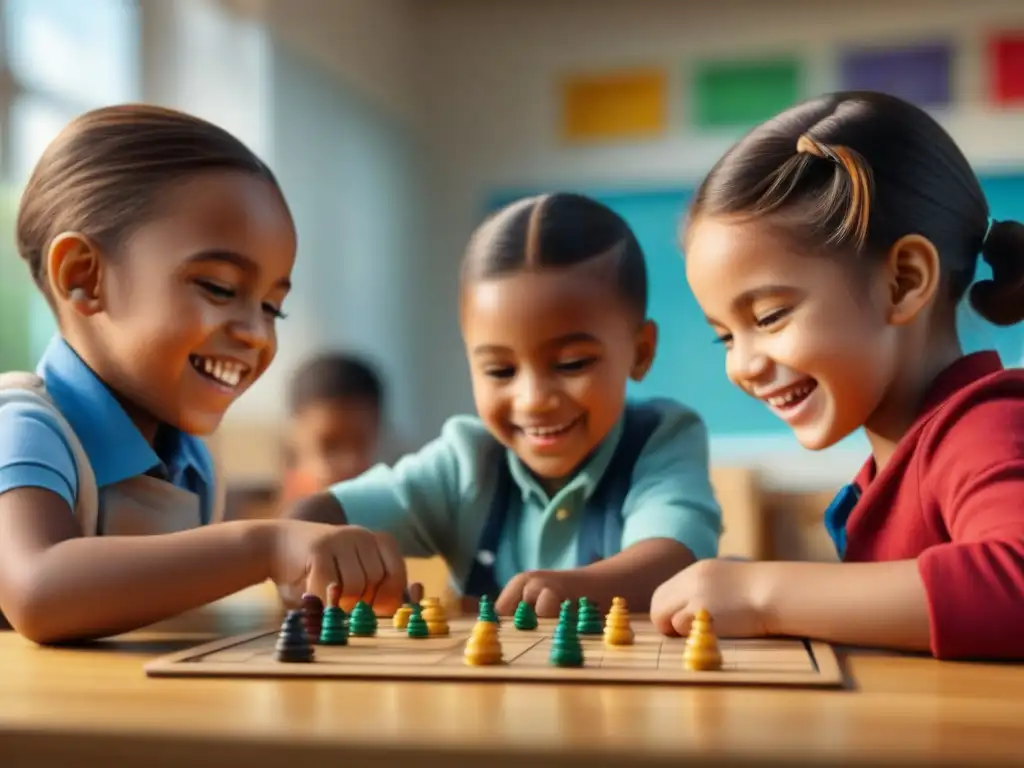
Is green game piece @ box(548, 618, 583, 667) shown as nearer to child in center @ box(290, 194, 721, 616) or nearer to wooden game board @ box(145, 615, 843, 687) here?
wooden game board @ box(145, 615, 843, 687)

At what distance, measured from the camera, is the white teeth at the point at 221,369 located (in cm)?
82

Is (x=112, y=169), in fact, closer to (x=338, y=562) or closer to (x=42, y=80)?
(x=338, y=562)

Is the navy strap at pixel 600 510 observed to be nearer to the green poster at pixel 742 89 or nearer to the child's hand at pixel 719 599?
the child's hand at pixel 719 599

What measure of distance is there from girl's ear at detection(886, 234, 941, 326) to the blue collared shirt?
1.66 ft

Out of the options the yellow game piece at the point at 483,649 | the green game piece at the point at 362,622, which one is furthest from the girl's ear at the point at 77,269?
the yellow game piece at the point at 483,649

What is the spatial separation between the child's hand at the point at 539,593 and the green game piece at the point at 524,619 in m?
0.05

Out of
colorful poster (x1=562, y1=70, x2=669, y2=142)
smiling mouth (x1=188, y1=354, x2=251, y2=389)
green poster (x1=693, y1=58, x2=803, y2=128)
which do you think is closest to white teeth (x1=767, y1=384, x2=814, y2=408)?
smiling mouth (x1=188, y1=354, x2=251, y2=389)

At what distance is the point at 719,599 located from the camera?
24.5 inches

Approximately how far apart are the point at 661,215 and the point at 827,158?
3661 mm

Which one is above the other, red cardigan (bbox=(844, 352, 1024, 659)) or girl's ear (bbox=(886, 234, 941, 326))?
girl's ear (bbox=(886, 234, 941, 326))

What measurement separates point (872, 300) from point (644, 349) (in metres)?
0.27

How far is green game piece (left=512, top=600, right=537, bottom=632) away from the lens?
67 centimetres

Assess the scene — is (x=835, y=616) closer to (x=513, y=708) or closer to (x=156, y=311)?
(x=513, y=708)

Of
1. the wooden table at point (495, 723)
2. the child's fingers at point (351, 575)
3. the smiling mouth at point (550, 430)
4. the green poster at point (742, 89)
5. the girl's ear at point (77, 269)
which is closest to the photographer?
the wooden table at point (495, 723)
